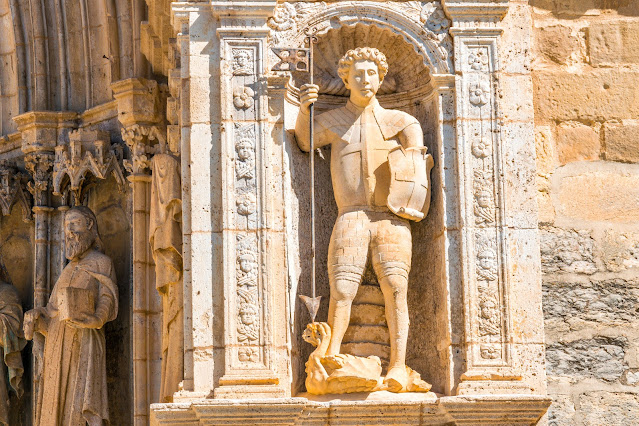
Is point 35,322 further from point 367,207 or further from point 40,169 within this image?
point 367,207

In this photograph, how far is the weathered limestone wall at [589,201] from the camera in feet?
34.6

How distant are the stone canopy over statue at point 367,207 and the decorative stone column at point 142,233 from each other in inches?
75.4

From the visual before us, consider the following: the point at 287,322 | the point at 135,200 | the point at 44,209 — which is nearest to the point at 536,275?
the point at 287,322

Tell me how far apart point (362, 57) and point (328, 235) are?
1.04 metres

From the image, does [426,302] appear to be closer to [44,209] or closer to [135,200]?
[135,200]

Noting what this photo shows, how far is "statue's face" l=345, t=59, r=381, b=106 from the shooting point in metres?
10.4

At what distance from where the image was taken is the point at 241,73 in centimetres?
1034

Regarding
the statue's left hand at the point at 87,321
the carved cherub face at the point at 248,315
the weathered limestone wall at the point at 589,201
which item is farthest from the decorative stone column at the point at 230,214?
the statue's left hand at the point at 87,321

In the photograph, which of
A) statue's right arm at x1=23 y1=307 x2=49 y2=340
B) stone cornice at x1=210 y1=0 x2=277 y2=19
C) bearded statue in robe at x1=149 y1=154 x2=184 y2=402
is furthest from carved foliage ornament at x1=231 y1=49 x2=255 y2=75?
statue's right arm at x1=23 y1=307 x2=49 y2=340

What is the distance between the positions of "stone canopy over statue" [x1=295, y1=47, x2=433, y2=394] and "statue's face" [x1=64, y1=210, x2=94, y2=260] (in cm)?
225

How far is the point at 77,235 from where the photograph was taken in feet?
39.9

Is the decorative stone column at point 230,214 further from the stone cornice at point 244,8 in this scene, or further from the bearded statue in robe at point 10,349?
the bearded statue in robe at point 10,349

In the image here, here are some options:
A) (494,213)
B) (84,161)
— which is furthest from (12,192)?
(494,213)

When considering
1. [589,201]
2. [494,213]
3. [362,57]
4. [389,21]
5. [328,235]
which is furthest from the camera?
[589,201]
